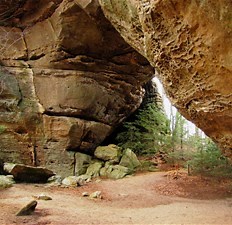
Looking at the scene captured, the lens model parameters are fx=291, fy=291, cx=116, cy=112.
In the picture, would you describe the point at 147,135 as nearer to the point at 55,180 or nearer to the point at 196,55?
the point at 55,180

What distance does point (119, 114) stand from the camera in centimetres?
1307

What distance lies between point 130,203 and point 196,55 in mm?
4293

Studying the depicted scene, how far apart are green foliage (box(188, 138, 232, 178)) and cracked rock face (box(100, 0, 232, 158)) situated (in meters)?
4.37

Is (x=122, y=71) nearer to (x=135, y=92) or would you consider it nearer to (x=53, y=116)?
(x=135, y=92)

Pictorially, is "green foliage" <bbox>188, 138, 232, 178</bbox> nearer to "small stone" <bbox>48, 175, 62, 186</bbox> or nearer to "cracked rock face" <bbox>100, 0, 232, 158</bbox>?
"cracked rock face" <bbox>100, 0, 232, 158</bbox>

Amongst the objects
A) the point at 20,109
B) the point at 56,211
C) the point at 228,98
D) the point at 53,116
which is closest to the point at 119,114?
the point at 53,116

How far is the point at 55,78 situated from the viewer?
11367 mm

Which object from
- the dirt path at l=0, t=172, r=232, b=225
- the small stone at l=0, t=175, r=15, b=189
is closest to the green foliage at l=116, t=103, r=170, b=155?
the dirt path at l=0, t=172, r=232, b=225

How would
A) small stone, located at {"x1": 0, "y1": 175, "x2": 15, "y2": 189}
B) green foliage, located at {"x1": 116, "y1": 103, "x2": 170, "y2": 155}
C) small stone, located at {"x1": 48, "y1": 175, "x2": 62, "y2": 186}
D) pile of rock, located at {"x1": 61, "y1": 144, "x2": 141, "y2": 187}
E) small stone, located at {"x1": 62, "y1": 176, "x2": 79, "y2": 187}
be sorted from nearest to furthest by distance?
small stone, located at {"x1": 0, "y1": 175, "x2": 15, "y2": 189} → small stone, located at {"x1": 48, "y1": 175, "x2": 62, "y2": 186} → small stone, located at {"x1": 62, "y1": 176, "x2": 79, "y2": 187} → pile of rock, located at {"x1": 61, "y1": 144, "x2": 141, "y2": 187} → green foliage, located at {"x1": 116, "y1": 103, "x2": 170, "y2": 155}

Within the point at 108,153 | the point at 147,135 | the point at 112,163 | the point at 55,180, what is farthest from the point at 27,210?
the point at 147,135

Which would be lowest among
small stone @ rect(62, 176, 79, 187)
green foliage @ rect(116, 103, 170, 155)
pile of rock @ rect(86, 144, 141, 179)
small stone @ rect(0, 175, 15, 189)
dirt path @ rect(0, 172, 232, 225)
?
dirt path @ rect(0, 172, 232, 225)

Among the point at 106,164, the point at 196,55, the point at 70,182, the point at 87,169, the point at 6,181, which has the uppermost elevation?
the point at 196,55

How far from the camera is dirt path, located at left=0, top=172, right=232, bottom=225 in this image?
17.9 feet

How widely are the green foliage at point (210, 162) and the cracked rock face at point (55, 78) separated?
4.08 meters
